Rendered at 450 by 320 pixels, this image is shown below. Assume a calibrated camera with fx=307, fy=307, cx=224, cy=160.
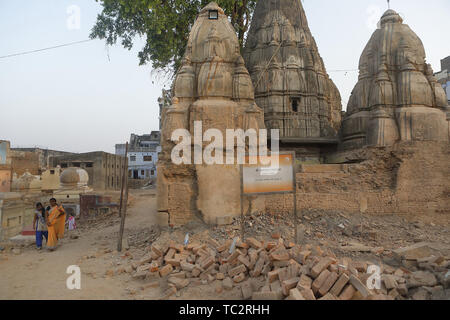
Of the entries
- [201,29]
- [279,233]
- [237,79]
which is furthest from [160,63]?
[279,233]

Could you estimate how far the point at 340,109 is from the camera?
13719 mm

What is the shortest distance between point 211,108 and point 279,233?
3.44m

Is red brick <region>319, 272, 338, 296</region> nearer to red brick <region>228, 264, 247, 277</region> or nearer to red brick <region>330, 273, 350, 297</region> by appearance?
red brick <region>330, 273, 350, 297</region>

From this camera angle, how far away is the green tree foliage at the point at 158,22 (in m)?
12.5

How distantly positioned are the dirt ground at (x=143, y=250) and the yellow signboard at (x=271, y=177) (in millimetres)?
1183

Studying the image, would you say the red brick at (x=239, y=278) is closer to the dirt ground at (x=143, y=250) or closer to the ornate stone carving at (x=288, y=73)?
the dirt ground at (x=143, y=250)

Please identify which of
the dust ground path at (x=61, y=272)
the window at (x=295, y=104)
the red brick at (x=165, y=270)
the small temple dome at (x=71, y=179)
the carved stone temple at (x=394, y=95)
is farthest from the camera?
the small temple dome at (x=71, y=179)

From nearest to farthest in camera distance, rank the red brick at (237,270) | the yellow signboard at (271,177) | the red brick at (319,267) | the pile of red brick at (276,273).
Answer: the pile of red brick at (276,273) < the red brick at (319,267) < the red brick at (237,270) < the yellow signboard at (271,177)

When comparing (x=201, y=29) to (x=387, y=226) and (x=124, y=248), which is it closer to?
(x=124, y=248)

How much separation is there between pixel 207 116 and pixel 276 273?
4.40 metres

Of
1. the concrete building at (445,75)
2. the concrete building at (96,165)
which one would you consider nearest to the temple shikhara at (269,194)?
the concrete building at (96,165)

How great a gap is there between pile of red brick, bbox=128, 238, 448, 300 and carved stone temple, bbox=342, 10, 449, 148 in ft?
17.3

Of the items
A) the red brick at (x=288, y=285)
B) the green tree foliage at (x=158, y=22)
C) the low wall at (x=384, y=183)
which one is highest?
the green tree foliage at (x=158, y=22)

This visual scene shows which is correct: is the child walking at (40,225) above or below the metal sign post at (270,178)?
below
